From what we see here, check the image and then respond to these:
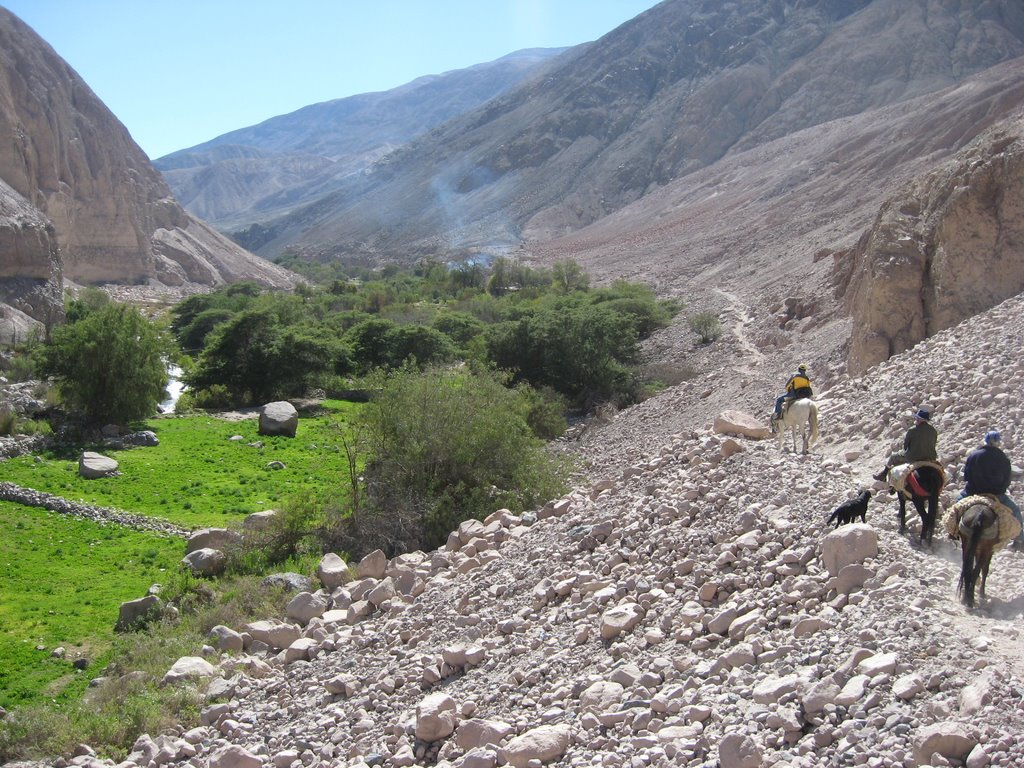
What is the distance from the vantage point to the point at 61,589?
15086 millimetres

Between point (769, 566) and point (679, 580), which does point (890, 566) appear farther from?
point (679, 580)

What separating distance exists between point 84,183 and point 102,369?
50.8 meters

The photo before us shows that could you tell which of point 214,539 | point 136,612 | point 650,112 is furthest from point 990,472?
point 650,112

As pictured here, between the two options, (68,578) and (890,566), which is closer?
(890,566)

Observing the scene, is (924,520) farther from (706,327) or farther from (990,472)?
(706,327)

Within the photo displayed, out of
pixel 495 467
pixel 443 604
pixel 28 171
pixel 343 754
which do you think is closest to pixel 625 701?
pixel 343 754

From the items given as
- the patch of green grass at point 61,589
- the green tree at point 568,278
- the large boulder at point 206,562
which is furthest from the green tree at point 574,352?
the green tree at point 568,278

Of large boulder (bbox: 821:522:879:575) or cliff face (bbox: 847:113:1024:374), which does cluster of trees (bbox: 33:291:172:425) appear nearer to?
cliff face (bbox: 847:113:1024:374)

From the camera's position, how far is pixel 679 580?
8.79 metres

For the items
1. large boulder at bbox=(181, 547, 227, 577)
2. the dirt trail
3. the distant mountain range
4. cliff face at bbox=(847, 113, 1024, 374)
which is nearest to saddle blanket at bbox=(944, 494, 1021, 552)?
cliff face at bbox=(847, 113, 1024, 374)

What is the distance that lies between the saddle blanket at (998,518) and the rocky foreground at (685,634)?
0.33 metres

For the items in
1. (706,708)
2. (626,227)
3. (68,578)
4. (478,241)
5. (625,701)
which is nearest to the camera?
(706,708)

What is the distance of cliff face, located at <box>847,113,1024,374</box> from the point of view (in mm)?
16844

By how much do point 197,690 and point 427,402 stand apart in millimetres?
7717
